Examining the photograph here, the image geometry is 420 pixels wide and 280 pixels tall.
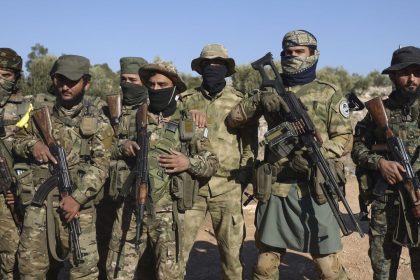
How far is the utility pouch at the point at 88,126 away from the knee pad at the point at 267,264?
1.88 metres

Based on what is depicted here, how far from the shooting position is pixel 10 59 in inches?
185

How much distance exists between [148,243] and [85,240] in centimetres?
56

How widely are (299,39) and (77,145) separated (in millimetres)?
2187

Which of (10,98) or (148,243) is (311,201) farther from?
(10,98)

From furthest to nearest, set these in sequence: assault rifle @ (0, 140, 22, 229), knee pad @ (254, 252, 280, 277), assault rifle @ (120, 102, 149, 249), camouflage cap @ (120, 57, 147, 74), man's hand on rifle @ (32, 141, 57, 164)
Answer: camouflage cap @ (120, 57, 147, 74)
assault rifle @ (0, 140, 22, 229)
knee pad @ (254, 252, 280, 277)
man's hand on rifle @ (32, 141, 57, 164)
assault rifle @ (120, 102, 149, 249)

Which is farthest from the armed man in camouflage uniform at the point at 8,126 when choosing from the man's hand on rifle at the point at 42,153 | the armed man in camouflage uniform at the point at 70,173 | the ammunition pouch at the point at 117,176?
the ammunition pouch at the point at 117,176

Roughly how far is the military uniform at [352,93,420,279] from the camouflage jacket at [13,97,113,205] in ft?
7.66

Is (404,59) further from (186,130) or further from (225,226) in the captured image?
(225,226)

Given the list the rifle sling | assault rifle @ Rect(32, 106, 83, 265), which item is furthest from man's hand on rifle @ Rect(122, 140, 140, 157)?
the rifle sling

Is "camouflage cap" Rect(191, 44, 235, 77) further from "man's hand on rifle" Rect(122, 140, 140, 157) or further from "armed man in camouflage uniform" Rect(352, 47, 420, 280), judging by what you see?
"armed man in camouflage uniform" Rect(352, 47, 420, 280)

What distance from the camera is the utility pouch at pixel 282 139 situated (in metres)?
4.18

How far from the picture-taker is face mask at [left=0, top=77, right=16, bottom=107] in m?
4.66

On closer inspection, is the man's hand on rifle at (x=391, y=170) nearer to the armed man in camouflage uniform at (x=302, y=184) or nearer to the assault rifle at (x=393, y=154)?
the assault rifle at (x=393, y=154)

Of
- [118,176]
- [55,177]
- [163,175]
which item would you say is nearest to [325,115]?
[163,175]
